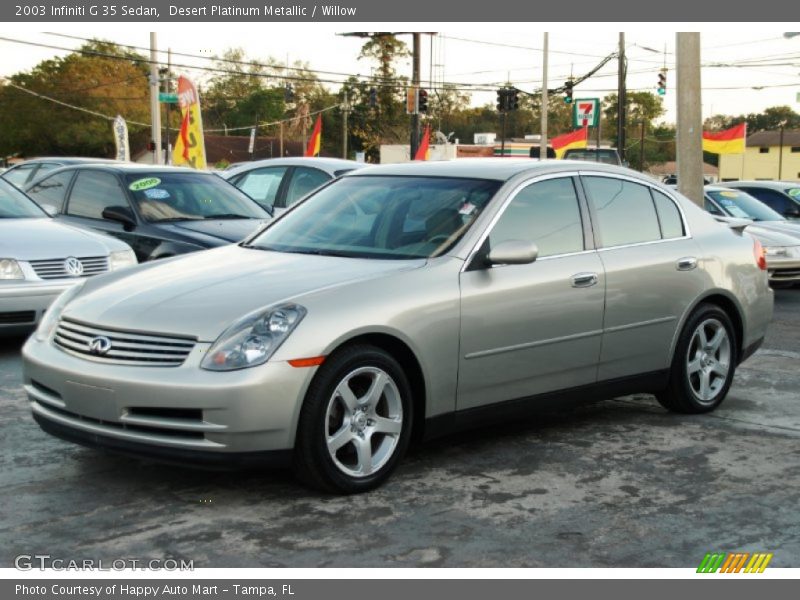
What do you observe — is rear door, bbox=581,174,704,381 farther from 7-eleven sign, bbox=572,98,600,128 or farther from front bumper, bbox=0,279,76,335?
7-eleven sign, bbox=572,98,600,128

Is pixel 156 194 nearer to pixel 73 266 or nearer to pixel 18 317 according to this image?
pixel 73 266

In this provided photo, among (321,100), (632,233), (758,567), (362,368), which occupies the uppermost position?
(321,100)

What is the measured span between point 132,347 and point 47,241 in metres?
4.33

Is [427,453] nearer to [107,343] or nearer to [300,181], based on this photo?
[107,343]

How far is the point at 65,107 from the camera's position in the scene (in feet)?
278

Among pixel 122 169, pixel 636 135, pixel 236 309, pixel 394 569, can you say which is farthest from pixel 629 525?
pixel 636 135

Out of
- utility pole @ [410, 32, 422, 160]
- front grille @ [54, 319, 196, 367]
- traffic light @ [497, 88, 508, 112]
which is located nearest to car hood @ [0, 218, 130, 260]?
front grille @ [54, 319, 196, 367]

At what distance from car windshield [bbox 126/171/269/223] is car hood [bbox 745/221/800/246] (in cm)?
615

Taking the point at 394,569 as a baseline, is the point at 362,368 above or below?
above

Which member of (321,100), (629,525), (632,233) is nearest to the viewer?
(629,525)

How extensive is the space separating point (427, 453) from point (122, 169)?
626cm

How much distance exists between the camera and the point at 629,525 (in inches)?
184

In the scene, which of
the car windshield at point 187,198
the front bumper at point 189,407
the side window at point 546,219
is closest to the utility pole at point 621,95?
the car windshield at point 187,198
